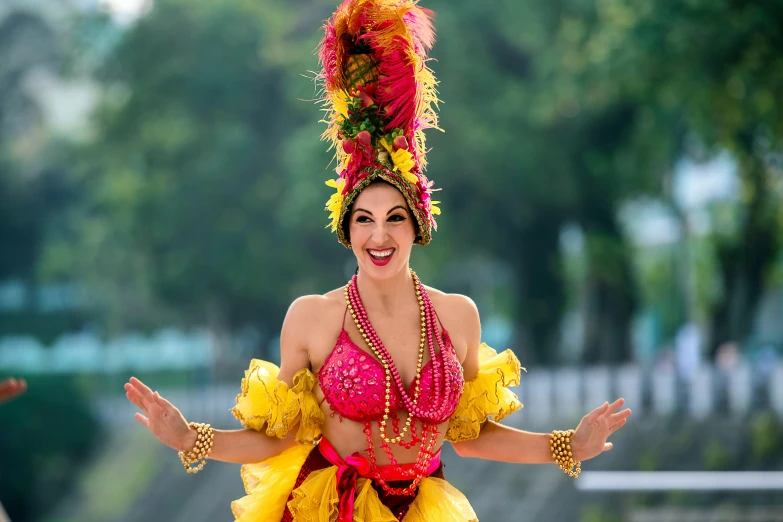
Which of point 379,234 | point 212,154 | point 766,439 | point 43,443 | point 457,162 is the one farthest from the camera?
point 212,154

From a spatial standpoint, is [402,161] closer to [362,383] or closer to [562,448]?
[362,383]

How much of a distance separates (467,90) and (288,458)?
15837 millimetres

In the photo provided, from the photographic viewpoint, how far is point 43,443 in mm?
20500

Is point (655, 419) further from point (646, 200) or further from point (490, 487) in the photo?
point (646, 200)

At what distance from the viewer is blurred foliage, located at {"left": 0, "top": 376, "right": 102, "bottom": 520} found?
20.0 meters

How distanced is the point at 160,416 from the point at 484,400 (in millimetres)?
973

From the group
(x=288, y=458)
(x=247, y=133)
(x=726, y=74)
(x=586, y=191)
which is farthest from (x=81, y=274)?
(x=288, y=458)

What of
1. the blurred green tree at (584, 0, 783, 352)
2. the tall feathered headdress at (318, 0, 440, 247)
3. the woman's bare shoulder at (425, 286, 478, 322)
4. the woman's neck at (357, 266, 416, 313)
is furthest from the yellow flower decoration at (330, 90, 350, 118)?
the blurred green tree at (584, 0, 783, 352)

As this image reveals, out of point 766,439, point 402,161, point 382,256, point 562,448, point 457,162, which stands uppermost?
point 457,162

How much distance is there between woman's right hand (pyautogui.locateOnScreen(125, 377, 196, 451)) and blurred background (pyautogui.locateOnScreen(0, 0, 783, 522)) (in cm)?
719

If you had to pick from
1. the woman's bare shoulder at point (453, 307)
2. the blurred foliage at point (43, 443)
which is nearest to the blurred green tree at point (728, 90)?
the woman's bare shoulder at point (453, 307)

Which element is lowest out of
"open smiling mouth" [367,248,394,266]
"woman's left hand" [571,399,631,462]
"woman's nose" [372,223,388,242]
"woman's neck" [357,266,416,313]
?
"woman's left hand" [571,399,631,462]

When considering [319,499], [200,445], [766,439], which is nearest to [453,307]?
[319,499]

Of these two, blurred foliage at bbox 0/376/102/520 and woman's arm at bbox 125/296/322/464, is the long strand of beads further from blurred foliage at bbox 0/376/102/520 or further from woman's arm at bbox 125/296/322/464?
blurred foliage at bbox 0/376/102/520
